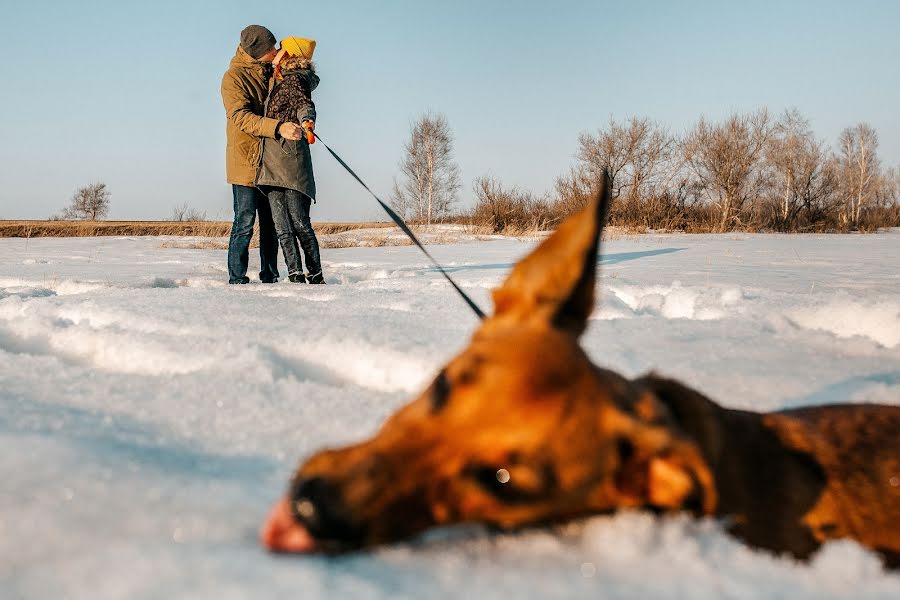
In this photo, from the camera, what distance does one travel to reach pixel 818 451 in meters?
1.39

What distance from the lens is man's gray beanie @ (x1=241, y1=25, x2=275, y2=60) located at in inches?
235

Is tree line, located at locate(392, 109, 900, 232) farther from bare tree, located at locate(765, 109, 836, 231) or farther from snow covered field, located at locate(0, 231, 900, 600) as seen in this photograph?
snow covered field, located at locate(0, 231, 900, 600)

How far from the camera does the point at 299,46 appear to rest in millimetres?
6008

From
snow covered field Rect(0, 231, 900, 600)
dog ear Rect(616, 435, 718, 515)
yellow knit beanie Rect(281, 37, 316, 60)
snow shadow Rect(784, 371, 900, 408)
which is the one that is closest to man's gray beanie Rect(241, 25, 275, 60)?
yellow knit beanie Rect(281, 37, 316, 60)

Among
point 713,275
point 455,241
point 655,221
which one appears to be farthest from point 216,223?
point 655,221

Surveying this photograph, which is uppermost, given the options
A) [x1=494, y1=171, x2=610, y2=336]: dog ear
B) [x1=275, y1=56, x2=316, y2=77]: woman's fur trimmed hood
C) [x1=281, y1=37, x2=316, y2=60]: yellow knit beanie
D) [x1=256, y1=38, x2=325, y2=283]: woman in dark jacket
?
[x1=281, y1=37, x2=316, y2=60]: yellow knit beanie

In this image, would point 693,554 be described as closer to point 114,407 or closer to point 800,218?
point 114,407

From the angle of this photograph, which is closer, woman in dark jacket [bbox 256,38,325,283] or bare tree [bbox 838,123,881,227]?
woman in dark jacket [bbox 256,38,325,283]

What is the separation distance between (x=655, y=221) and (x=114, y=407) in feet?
95.6

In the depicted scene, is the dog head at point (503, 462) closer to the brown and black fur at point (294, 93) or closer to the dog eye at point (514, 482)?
the dog eye at point (514, 482)

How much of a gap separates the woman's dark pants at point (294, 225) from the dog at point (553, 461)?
16.5ft

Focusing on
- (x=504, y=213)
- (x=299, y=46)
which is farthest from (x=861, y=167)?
(x=299, y=46)

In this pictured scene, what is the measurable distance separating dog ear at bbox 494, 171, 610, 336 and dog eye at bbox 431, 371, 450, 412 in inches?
10.3

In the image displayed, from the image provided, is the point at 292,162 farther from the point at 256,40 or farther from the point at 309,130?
the point at 256,40
